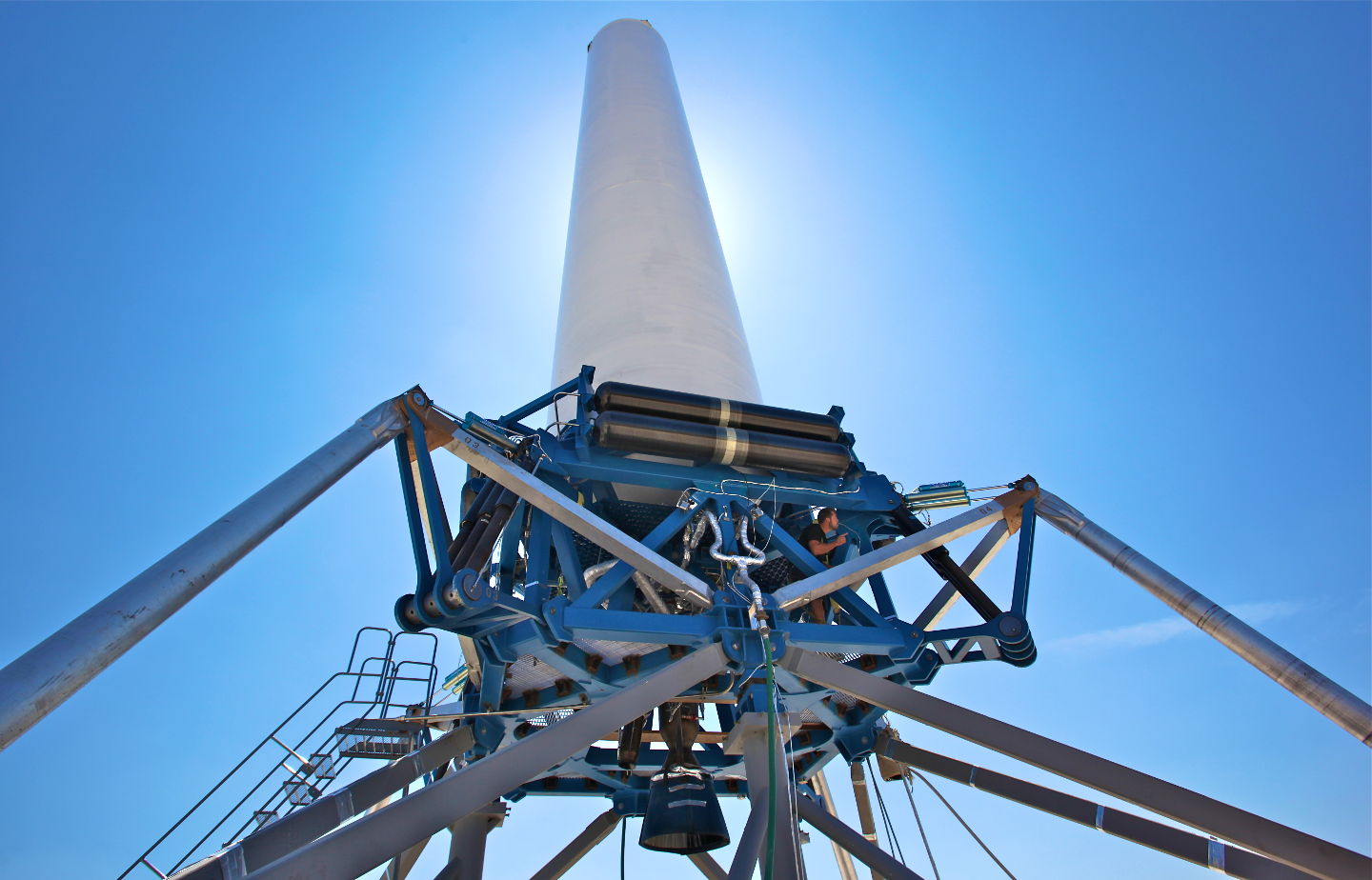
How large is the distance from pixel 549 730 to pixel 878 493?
488 cm

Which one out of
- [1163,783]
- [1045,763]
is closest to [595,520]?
[1045,763]

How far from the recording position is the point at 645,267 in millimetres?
11328

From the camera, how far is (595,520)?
23.6 ft

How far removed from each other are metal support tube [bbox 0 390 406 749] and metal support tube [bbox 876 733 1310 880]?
6472 millimetres

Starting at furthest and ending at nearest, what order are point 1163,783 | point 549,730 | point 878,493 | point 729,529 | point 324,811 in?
point 878,493 < point 729,529 < point 324,811 < point 1163,783 < point 549,730

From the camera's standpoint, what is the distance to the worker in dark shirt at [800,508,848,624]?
8562mm

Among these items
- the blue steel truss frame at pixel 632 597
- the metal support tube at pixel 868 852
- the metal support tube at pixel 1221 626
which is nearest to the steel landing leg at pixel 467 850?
the blue steel truss frame at pixel 632 597

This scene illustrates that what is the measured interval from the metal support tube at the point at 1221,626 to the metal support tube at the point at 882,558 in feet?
2.42

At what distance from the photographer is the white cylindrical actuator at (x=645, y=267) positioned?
32.8 ft

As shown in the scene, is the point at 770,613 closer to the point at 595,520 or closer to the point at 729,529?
the point at 729,529

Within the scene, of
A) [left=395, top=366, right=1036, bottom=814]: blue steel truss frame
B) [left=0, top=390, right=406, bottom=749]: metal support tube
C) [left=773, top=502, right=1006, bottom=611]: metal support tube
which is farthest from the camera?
[left=773, top=502, right=1006, bottom=611]: metal support tube

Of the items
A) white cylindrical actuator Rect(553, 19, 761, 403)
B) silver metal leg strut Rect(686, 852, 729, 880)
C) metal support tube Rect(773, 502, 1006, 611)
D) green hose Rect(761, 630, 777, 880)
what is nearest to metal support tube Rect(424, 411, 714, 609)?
metal support tube Rect(773, 502, 1006, 611)

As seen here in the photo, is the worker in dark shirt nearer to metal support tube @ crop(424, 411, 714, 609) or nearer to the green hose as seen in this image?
metal support tube @ crop(424, 411, 714, 609)

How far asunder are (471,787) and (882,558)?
13.6 feet
